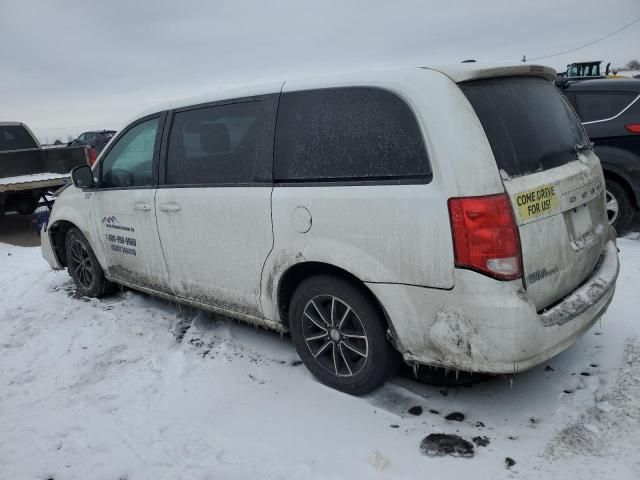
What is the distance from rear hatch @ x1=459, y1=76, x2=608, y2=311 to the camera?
2.53m

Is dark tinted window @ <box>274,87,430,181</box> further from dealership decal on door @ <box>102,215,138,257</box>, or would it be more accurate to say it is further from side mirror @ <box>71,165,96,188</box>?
side mirror @ <box>71,165,96,188</box>

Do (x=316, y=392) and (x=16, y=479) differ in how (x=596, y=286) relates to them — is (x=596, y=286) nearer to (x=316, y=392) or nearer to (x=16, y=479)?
(x=316, y=392)

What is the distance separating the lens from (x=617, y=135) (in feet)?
19.3

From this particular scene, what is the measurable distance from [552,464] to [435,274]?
3.45 ft

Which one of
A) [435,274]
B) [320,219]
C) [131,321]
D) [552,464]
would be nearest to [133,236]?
[131,321]

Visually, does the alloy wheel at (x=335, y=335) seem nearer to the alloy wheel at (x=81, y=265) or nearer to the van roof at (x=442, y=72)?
the van roof at (x=442, y=72)

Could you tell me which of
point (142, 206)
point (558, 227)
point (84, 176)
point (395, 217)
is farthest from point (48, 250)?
point (558, 227)

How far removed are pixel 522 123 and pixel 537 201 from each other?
47 centimetres

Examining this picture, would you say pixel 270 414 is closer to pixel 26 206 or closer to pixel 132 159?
pixel 132 159

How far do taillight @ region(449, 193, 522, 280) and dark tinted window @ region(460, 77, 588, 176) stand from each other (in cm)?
25

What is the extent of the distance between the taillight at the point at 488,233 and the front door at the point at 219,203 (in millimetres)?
1269

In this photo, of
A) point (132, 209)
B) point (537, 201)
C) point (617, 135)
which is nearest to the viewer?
point (537, 201)

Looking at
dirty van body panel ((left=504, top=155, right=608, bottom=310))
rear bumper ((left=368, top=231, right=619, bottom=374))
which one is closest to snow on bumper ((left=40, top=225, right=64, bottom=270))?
rear bumper ((left=368, top=231, right=619, bottom=374))

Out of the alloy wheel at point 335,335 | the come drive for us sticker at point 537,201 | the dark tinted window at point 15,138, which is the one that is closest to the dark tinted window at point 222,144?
the alloy wheel at point 335,335
